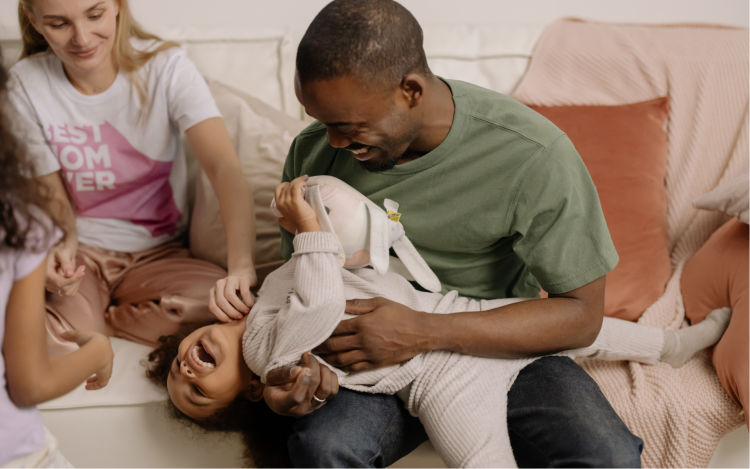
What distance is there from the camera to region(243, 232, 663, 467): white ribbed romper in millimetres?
1186

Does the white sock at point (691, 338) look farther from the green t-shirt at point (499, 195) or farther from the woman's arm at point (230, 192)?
the woman's arm at point (230, 192)

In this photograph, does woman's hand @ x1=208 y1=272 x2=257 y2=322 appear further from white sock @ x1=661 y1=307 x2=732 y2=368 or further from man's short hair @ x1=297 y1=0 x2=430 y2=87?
white sock @ x1=661 y1=307 x2=732 y2=368

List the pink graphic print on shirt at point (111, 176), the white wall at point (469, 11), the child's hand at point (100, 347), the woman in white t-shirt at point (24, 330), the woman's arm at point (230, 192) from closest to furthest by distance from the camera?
1. the woman in white t-shirt at point (24, 330)
2. the child's hand at point (100, 347)
3. the woman's arm at point (230, 192)
4. the pink graphic print on shirt at point (111, 176)
5. the white wall at point (469, 11)

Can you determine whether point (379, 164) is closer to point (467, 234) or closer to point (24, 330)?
point (467, 234)

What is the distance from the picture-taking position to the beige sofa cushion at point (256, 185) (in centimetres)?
175

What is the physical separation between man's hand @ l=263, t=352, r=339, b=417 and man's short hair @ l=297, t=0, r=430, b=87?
1.61ft

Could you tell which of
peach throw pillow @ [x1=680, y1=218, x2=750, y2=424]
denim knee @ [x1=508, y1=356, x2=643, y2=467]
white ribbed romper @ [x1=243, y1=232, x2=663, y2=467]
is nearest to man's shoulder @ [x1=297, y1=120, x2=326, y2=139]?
white ribbed romper @ [x1=243, y1=232, x2=663, y2=467]

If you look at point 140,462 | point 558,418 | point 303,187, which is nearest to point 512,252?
point 558,418

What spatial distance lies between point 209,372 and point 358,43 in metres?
0.66

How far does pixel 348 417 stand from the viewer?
1.22 meters

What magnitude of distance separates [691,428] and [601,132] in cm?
76

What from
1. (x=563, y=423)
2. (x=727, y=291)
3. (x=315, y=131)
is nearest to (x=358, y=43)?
(x=315, y=131)

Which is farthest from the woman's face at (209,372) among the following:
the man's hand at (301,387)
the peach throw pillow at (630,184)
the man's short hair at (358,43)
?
the peach throw pillow at (630,184)

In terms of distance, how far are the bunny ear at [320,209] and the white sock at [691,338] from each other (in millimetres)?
787
